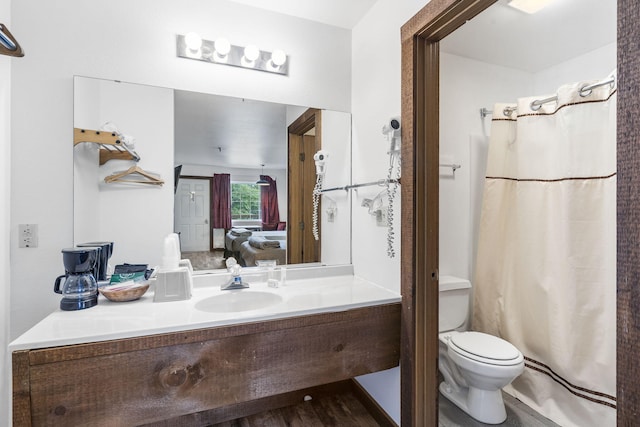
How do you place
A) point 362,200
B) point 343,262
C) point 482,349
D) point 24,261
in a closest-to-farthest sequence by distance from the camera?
point 24,261, point 482,349, point 362,200, point 343,262

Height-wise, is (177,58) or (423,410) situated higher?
(177,58)

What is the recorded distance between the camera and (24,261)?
135 cm

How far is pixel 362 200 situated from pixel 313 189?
1.11ft

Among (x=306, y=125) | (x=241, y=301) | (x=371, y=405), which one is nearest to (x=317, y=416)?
(x=371, y=405)

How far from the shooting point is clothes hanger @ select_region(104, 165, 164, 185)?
4.94ft

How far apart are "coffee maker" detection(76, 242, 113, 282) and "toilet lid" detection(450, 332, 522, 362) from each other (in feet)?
6.15

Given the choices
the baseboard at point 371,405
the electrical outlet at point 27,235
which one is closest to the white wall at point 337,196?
the baseboard at point 371,405

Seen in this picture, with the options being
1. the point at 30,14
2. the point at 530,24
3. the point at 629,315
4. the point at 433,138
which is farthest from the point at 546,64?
the point at 30,14

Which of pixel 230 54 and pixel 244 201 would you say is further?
pixel 244 201

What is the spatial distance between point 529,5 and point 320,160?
4.45 feet

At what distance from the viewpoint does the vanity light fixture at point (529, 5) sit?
5.10 ft

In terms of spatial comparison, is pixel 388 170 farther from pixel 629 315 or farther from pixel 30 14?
pixel 30 14

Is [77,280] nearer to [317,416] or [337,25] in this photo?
[317,416]

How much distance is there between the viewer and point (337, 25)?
1.92m
